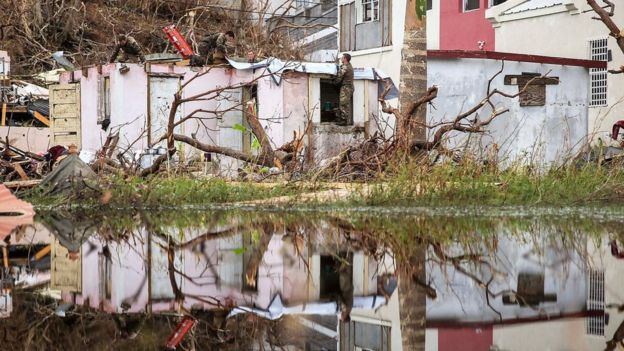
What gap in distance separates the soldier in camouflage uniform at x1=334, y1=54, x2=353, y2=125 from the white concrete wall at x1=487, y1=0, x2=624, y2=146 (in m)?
6.72

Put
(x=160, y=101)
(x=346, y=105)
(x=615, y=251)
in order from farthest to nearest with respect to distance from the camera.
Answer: (x=346, y=105) < (x=160, y=101) < (x=615, y=251)

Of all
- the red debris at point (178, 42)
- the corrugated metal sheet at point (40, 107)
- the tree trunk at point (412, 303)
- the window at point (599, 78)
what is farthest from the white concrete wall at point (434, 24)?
the tree trunk at point (412, 303)

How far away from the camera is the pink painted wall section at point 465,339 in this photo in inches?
174

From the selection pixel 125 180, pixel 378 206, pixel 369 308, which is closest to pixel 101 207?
pixel 125 180

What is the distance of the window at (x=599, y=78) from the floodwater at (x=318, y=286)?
16.1m

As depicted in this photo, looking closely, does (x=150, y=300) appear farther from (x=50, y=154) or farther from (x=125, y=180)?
(x=50, y=154)

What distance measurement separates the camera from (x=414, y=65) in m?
18.6

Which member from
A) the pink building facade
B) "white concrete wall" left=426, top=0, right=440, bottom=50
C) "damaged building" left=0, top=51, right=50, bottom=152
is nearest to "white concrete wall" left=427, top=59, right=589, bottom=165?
the pink building facade

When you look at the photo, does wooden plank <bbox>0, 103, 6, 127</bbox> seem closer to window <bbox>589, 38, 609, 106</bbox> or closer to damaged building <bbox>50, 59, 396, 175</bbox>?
damaged building <bbox>50, 59, 396, 175</bbox>

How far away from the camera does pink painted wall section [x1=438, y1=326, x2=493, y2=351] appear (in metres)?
4.42

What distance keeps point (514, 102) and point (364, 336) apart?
21.8 m

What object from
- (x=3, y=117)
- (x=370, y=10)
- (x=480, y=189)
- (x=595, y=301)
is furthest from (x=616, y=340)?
(x=370, y=10)

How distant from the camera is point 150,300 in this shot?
6.23 m

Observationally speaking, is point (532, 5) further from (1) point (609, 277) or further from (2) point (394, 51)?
(1) point (609, 277)
